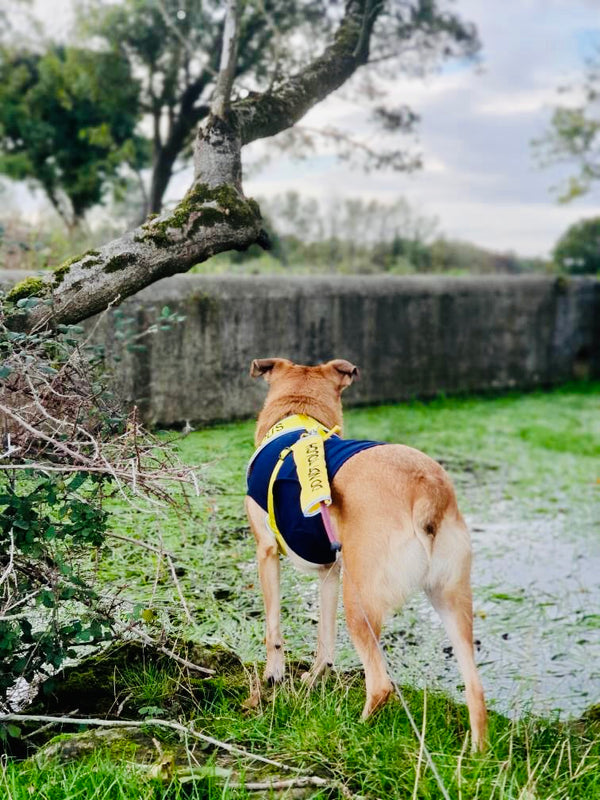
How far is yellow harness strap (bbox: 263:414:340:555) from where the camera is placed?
3345 mm

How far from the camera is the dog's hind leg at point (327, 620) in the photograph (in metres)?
3.62

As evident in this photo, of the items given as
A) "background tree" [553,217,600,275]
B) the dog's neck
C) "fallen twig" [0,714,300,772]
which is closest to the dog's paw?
"fallen twig" [0,714,300,772]

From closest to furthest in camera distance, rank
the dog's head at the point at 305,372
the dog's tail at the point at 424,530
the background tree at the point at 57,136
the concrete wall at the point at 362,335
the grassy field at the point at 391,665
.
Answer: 1. the grassy field at the point at 391,665
2. the dog's tail at the point at 424,530
3. the dog's head at the point at 305,372
4. the concrete wall at the point at 362,335
5. the background tree at the point at 57,136

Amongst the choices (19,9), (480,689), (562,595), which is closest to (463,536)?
(480,689)

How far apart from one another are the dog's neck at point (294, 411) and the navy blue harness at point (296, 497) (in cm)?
39

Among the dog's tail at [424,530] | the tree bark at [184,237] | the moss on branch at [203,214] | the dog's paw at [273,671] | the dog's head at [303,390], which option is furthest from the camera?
the moss on branch at [203,214]

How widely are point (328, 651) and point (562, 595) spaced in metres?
2.20

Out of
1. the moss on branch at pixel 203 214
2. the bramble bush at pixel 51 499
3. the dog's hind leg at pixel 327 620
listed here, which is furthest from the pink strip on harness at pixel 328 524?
the moss on branch at pixel 203 214

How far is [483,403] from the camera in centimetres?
1189

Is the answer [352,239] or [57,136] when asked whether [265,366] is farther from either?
[57,136]

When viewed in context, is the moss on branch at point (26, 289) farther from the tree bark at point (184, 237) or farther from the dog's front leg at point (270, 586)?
the dog's front leg at point (270, 586)

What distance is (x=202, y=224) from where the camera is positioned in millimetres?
4781

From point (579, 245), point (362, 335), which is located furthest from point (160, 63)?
point (579, 245)

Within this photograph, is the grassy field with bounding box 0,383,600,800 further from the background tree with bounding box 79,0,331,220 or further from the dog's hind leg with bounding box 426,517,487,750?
the background tree with bounding box 79,0,331,220
